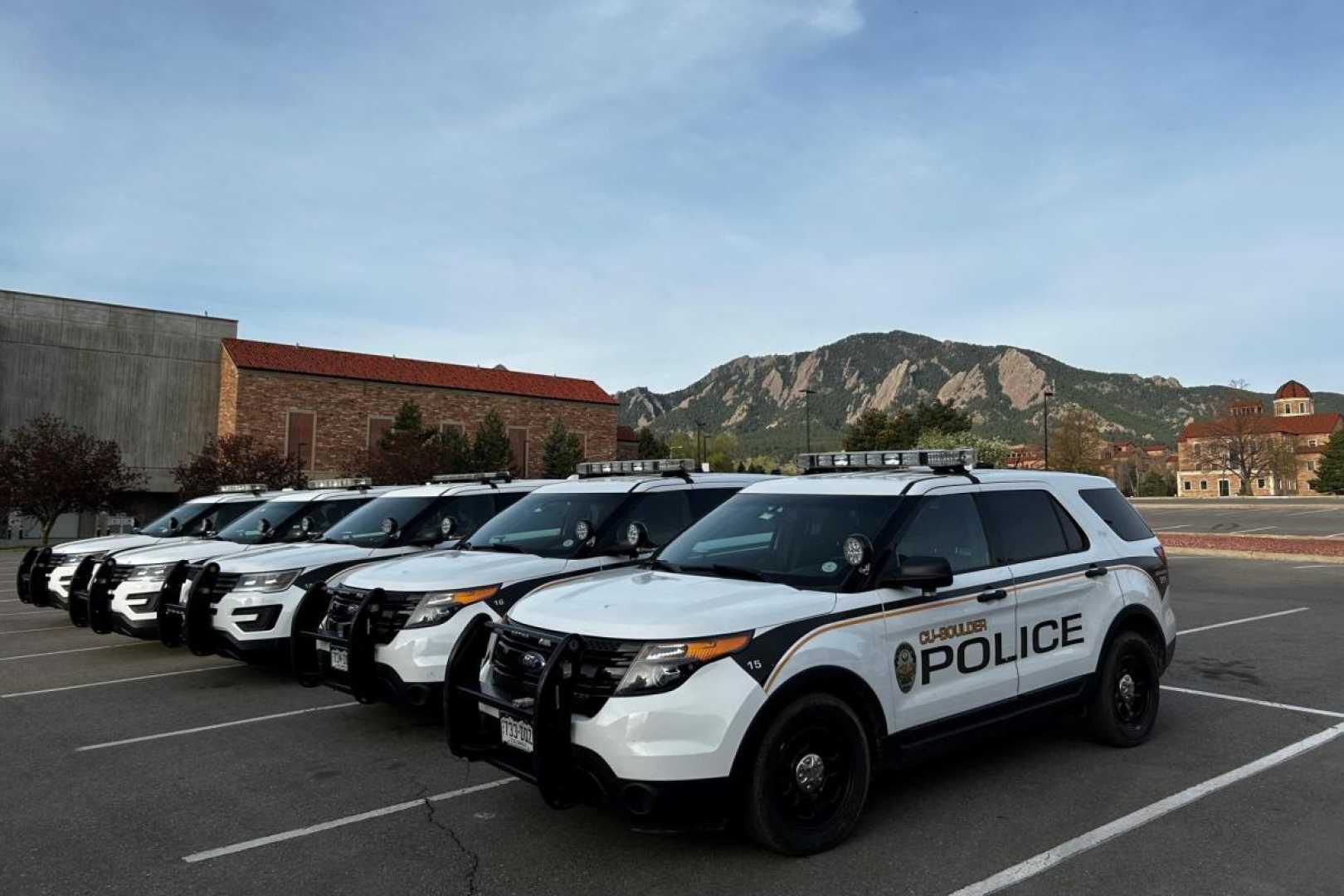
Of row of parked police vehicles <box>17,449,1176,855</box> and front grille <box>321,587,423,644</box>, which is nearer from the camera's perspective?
row of parked police vehicles <box>17,449,1176,855</box>

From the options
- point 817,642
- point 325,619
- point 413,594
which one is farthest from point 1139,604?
→ point 325,619

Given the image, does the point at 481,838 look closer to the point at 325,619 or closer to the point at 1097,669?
the point at 325,619

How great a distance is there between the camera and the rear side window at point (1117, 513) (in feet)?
19.3

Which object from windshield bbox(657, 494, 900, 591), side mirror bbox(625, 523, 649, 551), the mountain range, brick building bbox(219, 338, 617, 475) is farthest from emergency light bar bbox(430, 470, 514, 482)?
the mountain range

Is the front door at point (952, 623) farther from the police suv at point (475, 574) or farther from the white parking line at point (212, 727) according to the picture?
the white parking line at point (212, 727)

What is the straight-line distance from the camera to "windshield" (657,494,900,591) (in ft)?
14.8

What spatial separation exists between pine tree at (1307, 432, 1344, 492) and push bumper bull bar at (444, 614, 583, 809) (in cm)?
11076

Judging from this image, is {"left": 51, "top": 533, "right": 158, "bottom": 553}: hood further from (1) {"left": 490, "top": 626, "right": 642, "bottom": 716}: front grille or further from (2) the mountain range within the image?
(2) the mountain range

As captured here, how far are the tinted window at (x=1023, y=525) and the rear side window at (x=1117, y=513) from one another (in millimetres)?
528

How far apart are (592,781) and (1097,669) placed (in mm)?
3487

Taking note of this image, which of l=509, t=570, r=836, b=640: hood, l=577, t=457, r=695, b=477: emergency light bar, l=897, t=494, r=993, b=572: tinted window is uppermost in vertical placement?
l=577, t=457, r=695, b=477: emergency light bar

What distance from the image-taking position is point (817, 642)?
12.7 ft

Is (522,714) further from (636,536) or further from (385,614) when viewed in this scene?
(636,536)

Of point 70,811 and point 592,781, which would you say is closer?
point 592,781
